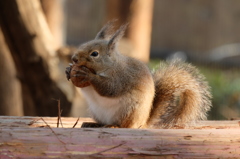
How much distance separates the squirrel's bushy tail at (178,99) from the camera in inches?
110

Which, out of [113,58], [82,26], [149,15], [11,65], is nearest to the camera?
[113,58]

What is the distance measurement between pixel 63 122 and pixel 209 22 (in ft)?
27.3

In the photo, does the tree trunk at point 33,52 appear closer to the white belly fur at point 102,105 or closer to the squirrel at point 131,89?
the squirrel at point 131,89

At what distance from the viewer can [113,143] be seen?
197cm

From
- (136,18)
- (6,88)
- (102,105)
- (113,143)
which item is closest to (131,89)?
(102,105)

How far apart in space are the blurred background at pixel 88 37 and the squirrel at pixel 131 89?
40 centimetres

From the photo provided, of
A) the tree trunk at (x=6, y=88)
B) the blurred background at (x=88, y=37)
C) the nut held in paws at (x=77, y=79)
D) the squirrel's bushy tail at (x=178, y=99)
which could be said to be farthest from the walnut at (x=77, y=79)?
the tree trunk at (x=6, y=88)

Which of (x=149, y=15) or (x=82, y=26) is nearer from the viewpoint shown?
(x=149, y=15)

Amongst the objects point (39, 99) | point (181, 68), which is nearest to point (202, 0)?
point (39, 99)

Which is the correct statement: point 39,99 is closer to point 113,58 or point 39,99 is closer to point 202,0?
point 113,58

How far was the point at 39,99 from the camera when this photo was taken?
454 centimetres

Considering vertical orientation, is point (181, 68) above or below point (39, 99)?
above

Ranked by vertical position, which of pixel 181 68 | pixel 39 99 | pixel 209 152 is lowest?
pixel 39 99

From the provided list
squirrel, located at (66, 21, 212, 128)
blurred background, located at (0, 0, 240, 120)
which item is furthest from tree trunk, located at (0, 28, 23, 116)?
squirrel, located at (66, 21, 212, 128)
